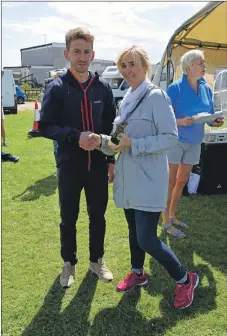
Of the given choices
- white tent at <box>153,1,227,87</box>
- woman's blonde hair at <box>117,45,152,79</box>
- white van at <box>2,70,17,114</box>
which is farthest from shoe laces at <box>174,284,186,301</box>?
white van at <box>2,70,17,114</box>

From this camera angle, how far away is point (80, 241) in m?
3.71

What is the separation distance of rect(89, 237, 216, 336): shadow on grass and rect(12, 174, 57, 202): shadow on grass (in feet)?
8.92

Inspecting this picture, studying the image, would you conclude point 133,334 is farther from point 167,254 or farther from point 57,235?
point 57,235

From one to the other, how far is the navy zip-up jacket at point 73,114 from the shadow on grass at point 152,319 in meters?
1.11

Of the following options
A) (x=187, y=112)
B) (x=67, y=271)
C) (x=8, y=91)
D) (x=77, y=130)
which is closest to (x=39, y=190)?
(x=67, y=271)

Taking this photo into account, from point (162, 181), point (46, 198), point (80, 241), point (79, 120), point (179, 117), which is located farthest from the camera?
point (46, 198)

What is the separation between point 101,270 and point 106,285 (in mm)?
147

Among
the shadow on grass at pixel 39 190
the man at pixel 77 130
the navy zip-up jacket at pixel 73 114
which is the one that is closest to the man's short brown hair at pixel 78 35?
the man at pixel 77 130

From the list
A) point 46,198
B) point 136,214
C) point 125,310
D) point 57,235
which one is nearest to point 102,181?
point 136,214

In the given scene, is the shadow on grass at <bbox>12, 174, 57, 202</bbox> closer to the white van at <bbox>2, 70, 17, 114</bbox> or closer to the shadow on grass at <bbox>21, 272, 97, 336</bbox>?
the shadow on grass at <bbox>21, 272, 97, 336</bbox>

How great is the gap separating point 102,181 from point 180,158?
1.17 metres

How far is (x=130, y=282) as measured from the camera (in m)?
2.81

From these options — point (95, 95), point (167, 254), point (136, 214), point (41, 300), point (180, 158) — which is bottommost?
point (41, 300)

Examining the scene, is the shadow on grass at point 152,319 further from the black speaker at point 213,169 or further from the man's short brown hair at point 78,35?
the black speaker at point 213,169
